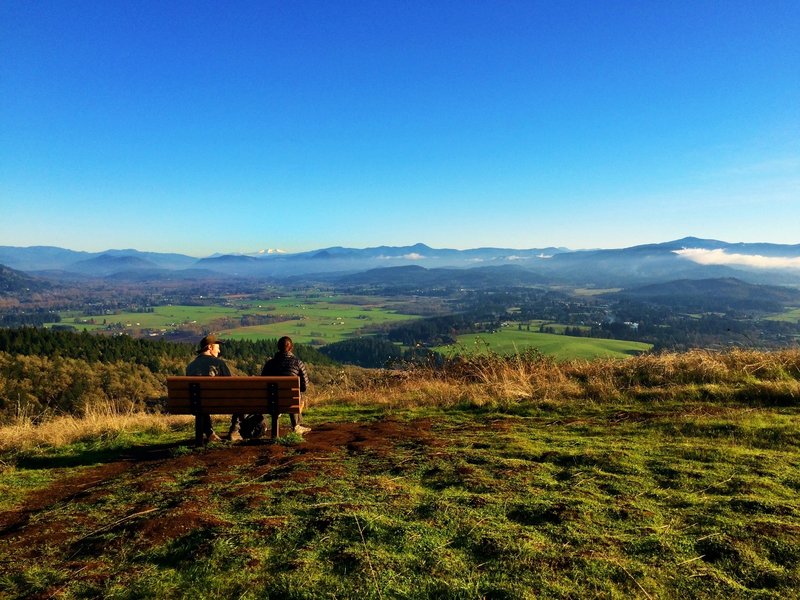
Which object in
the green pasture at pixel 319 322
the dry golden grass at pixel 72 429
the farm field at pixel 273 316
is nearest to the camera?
the dry golden grass at pixel 72 429

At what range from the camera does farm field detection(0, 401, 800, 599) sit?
2.66 meters

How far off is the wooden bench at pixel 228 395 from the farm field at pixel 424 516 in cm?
54

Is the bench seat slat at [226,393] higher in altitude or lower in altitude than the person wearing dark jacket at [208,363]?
lower

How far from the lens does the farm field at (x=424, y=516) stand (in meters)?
2.66

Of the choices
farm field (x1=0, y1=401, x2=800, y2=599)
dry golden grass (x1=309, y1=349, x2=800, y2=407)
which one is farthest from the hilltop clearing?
dry golden grass (x1=309, y1=349, x2=800, y2=407)

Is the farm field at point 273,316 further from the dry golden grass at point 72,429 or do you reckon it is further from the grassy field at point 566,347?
the dry golden grass at point 72,429

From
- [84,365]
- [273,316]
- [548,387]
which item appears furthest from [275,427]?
[273,316]

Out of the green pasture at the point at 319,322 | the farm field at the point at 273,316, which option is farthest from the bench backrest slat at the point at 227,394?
the farm field at the point at 273,316

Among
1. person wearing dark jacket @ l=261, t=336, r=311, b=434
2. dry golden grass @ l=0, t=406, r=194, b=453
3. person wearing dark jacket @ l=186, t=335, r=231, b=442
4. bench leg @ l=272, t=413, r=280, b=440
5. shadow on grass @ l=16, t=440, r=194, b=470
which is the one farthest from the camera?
person wearing dark jacket @ l=261, t=336, r=311, b=434

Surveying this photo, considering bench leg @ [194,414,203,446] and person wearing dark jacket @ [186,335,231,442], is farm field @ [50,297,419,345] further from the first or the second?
bench leg @ [194,414,203,446]

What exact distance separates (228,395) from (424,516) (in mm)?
4006

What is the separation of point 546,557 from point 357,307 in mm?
122203

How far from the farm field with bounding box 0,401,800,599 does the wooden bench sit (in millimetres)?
540

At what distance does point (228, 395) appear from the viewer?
253 inches
